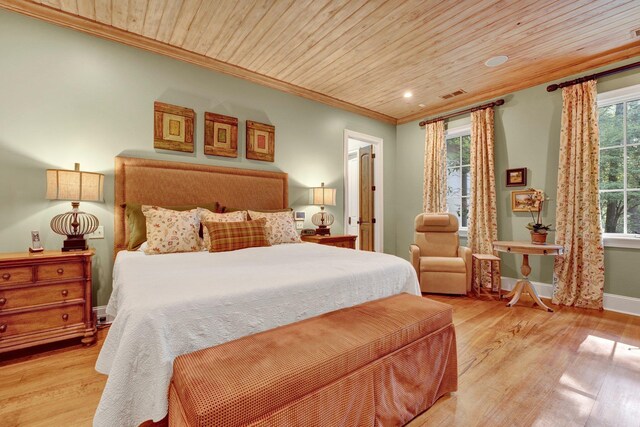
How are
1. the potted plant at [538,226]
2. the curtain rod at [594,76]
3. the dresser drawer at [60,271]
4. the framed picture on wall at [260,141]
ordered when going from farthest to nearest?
1. the framed picture on wall at [260,141]
2. the potted plant at [538,226]
3. the curtain rod at [594,76]
4. the dresser drawer at [60,271]

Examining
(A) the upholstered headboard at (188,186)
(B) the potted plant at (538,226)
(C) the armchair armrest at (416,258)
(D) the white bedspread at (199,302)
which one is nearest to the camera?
(D) the white bedspread at (199,302)

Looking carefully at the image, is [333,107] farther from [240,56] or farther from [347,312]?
[347,312]

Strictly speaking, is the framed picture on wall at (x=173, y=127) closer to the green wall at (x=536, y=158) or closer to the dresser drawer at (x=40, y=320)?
the dresser drawer at (x=40, y=320)

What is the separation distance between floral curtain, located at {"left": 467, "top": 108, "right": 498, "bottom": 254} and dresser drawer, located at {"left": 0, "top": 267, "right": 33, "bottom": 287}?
182 inches

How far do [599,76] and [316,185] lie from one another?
11.5 feet

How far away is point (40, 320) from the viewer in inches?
80.9

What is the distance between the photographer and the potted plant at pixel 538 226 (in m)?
3.21

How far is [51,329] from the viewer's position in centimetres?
208

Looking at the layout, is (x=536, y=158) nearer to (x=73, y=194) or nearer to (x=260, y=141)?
(x=260, y=141)

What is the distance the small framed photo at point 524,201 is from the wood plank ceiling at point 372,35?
1.40m

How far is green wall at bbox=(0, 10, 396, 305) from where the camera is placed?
2363 mm

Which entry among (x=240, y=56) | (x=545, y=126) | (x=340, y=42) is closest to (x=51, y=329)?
(x=240, y=56)

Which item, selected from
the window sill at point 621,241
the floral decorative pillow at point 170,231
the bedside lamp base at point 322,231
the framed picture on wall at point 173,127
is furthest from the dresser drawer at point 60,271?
the window sill at point 621,241

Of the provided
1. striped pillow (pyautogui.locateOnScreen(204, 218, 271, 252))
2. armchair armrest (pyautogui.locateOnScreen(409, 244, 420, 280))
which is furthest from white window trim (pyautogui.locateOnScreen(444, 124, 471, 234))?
striped pillow (pyautogui.locateOnScreen(204, 218, 271, 252))
